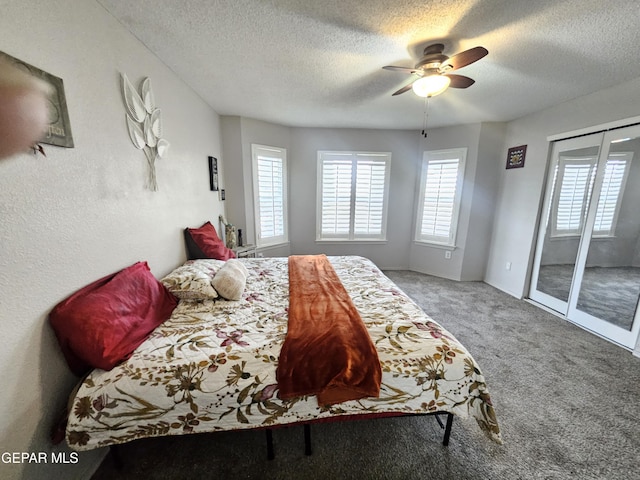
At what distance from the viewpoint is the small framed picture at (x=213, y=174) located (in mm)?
2932

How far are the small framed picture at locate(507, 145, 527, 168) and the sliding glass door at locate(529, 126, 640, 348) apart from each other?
35 cm

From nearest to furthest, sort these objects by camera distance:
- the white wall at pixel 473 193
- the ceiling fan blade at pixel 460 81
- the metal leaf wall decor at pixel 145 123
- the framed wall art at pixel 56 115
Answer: the framed wall art at pixel 56 115, the metal leaf wall decor at pixel 145 123, the ceiling fan blade at pixel 460 81, the white wall at pixel 473 193

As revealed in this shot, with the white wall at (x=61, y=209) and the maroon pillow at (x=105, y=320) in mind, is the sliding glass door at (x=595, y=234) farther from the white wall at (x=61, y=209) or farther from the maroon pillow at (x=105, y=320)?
the white wall at (x=61, y=209)

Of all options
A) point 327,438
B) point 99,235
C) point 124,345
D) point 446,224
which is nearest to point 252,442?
point 327,438

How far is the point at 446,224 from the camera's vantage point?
3.93 metres

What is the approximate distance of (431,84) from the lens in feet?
5.87

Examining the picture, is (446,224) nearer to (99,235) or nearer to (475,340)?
(475,340)

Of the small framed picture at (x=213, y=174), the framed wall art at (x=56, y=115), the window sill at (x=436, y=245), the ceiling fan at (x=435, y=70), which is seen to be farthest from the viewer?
the window sill at (x=436, y=245)

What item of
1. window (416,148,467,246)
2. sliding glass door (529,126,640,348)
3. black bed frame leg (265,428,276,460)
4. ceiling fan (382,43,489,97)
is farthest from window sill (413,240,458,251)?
black bed frame leg (265,428,276,460)

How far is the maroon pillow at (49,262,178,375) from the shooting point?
1.04m

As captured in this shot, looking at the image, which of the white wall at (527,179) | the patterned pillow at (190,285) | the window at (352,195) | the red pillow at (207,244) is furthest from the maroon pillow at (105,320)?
the white wall at (527,179)

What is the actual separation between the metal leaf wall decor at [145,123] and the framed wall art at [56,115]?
1.50 feet

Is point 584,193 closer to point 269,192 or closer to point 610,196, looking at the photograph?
point 610,196

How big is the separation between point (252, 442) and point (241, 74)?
2.83 meters
